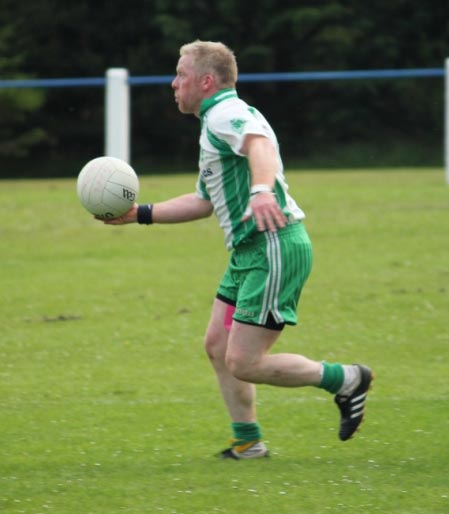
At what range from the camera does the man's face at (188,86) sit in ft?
19.8

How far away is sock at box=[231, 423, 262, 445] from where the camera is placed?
20.7 feet

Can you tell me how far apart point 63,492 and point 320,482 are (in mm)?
1126

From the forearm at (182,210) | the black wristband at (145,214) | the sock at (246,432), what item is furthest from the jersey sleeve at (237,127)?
the sock at (246,432)

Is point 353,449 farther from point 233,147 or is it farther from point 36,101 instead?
point 36,101

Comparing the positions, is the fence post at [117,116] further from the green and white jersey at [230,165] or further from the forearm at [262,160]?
the forearm at [262,160]

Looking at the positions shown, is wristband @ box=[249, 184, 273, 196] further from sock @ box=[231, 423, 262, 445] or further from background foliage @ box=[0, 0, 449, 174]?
background foliage @ box=[0, 0, 449, 174]

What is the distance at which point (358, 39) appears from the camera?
39.4m

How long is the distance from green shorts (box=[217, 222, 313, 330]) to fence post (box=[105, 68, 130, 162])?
15.3 metres

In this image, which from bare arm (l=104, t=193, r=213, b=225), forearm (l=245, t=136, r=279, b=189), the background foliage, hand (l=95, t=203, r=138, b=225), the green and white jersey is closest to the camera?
forearm (l=245, t=136, r=279, b=189)

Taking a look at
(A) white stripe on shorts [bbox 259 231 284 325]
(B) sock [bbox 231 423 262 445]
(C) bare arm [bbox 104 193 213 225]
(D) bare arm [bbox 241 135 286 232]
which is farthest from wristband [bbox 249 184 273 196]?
(B) sock [bbox 231 423 262 445]

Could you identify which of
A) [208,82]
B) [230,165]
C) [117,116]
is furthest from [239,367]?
[117,116]

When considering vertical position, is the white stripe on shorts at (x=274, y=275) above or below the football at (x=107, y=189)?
below

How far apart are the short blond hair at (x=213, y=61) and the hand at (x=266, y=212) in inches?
28.7

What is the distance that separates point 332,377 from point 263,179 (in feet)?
3.41
